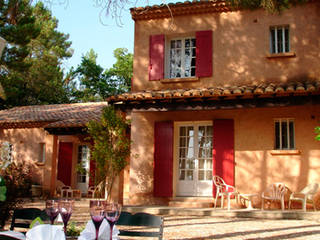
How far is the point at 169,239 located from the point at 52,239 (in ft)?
14.9

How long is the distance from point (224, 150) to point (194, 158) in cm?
95

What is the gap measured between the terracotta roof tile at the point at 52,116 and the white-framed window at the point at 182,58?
14.1 feet

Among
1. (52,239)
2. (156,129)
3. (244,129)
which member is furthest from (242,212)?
(52,239)

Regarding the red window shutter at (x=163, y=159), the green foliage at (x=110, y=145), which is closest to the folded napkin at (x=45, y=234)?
the green foliage at (x=110, y=145)

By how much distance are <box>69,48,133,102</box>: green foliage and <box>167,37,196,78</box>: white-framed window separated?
721 inches

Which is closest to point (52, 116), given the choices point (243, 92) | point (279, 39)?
point (243, 92)

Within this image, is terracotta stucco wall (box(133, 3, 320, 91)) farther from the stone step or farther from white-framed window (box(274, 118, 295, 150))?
the stone step

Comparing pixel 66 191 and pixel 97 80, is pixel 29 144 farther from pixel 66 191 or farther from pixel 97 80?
pixel 97 80

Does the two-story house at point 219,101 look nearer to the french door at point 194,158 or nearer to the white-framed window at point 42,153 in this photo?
the french door at point 194,158

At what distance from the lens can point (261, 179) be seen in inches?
379

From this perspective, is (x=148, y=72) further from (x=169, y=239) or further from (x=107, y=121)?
(x=169, y=239)

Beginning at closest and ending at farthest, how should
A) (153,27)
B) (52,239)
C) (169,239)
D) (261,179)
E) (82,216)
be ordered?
(52,239)
(169,239)
(82,216)
(261,179)
(153,27)

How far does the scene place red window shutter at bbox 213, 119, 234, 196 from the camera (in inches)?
388

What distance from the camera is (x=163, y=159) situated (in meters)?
10.4
